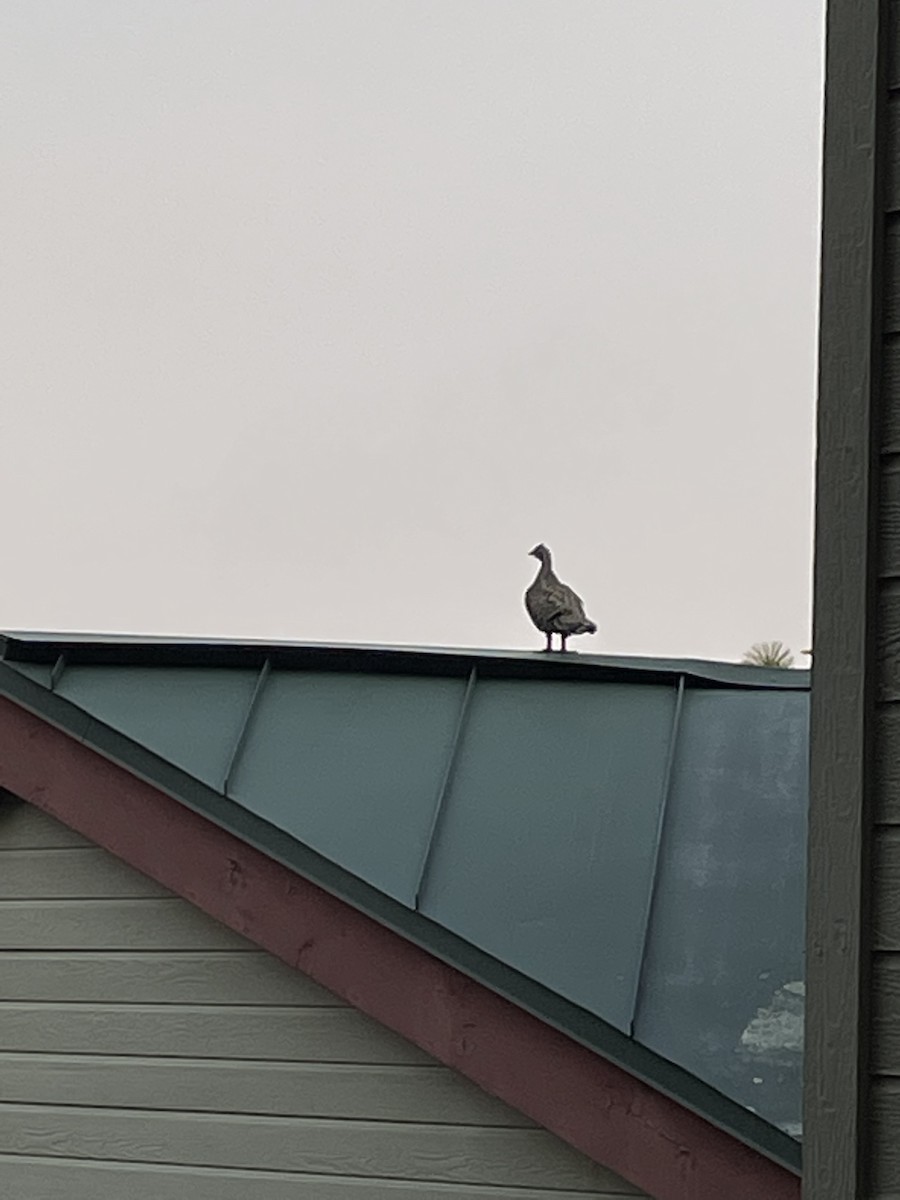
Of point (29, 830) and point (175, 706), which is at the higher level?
point (175, 706)

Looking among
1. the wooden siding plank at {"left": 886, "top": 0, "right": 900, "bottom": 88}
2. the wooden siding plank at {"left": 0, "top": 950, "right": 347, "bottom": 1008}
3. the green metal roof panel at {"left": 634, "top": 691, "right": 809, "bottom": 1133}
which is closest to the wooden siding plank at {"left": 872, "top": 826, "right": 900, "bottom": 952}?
the wooden siding plank at {"left": 886, "top": 0, "right": 900, "bottom": 88}

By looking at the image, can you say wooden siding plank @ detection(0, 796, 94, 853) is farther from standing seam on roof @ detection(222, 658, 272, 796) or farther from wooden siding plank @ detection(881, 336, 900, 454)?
wooden siding plank @ detection(881, 336, 900, 454)

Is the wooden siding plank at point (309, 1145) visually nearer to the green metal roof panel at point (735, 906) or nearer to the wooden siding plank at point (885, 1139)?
the green metal roof panel at point (735, 906)

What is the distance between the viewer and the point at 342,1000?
362cm

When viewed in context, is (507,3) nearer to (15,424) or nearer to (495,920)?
(15,424)

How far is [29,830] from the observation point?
4066 millimetres

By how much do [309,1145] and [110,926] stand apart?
651mm

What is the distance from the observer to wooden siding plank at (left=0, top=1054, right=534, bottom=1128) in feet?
11.4

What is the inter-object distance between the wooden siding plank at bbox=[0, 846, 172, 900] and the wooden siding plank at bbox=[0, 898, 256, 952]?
2cm

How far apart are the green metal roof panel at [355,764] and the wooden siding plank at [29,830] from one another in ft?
1.54

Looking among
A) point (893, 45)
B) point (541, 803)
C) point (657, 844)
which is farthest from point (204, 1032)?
point (893, 45)

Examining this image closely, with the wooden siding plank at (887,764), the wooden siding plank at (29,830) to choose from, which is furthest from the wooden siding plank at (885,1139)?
the wooden siding plank at (29,830)

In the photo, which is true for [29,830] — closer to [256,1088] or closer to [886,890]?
[256,1088]

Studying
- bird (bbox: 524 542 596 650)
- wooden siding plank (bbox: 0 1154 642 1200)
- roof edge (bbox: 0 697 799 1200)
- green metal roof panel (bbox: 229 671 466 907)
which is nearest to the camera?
roof edge (bbox: 0 697 799 1200)
